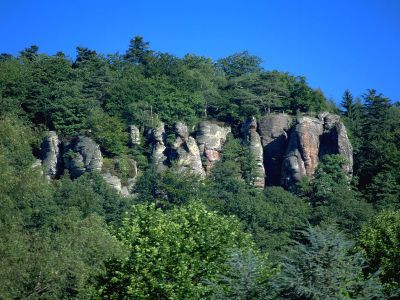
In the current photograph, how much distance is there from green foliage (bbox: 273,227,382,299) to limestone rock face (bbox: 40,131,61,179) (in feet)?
182

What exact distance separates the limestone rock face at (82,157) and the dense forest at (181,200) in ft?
5.20

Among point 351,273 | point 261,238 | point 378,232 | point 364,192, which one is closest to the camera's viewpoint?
point 351,273

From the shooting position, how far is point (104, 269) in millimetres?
29172

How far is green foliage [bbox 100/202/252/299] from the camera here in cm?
2736

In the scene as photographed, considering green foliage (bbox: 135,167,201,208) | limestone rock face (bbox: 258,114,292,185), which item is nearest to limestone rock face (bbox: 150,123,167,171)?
green foliage (bbox: 135,167,201,208)

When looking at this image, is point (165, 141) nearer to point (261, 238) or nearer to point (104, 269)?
point (261, 238)

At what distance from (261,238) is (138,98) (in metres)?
30.2

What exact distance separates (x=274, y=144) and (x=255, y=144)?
2034 mm

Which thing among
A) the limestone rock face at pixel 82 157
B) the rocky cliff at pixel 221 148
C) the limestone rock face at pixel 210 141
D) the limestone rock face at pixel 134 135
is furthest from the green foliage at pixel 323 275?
the limestone rock face at pixel 134 135

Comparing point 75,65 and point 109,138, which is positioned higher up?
point 75,65

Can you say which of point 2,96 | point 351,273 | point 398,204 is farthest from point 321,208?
point 351,273

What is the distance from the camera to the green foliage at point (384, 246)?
3291cm

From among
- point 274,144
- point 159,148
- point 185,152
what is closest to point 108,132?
point 159,148

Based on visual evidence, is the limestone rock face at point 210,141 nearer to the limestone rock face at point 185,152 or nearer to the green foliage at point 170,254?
the limestone rock face at point 185,152
